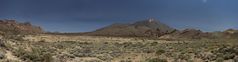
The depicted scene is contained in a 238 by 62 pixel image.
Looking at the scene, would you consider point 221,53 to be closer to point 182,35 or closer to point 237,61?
point 237,61

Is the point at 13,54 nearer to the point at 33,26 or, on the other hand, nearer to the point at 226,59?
the point at 226,59

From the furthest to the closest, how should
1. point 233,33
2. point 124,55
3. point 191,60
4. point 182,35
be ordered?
1. point 182,35
2. point 233,33
3. point 124,55
4. point 191,60

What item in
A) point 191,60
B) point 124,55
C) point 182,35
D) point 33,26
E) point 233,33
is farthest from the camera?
point 33,26

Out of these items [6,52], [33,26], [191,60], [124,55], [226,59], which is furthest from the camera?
[33,26]

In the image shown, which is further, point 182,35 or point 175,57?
point 182,35

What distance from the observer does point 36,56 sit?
1099 inches

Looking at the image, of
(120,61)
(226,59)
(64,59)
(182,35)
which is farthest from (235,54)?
(182,35)

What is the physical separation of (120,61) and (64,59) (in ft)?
15.4

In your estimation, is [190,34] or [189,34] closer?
[190,34]

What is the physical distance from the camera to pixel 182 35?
15675cm

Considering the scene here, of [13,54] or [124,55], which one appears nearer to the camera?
[13,54]

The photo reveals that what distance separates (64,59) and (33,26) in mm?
167026

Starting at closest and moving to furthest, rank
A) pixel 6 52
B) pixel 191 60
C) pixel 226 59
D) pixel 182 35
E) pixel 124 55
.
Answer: pixel 6 52 < pixel 226 59 < pixel 191 60 < pixel 124 55 < pixel 182 35

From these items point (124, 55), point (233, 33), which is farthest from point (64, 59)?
point (233, 33)
